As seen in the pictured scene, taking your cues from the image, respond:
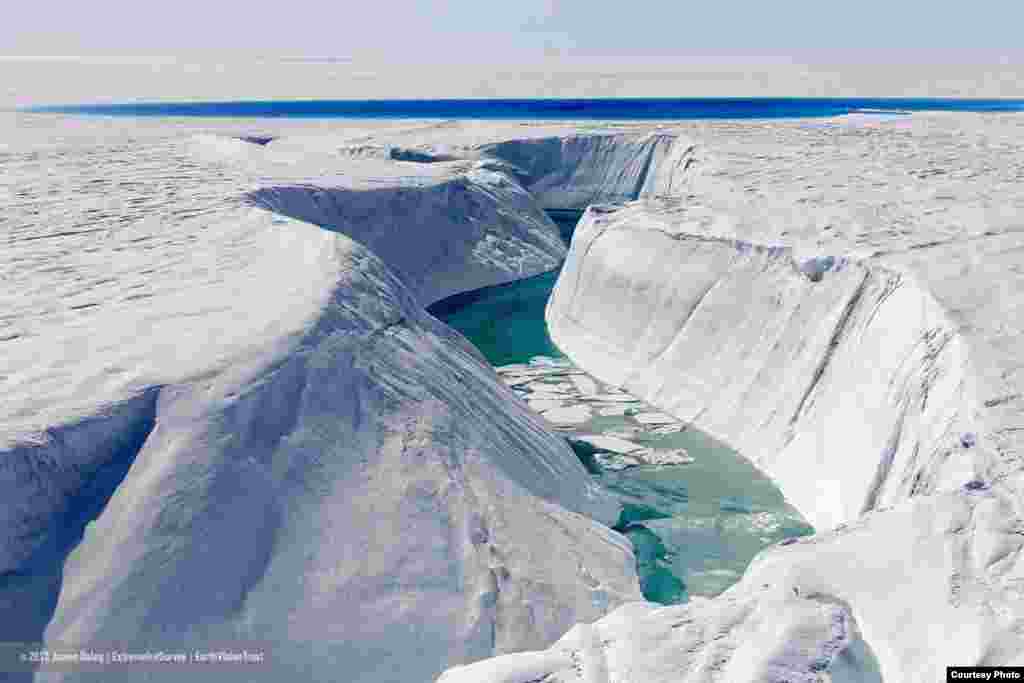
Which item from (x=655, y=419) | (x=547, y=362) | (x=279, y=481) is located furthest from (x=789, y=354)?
(x=279, y=481)

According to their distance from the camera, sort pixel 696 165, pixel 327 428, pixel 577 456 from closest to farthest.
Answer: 1. pixel 327 428
2. pixel 577 456
3. pixel 696 165

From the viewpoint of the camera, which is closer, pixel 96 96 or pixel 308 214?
pixel 308 214

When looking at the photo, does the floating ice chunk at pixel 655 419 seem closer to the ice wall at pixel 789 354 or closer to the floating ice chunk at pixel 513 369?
the ice wall at pixel 789 354

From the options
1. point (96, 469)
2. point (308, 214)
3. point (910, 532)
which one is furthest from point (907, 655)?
point (308, 214)

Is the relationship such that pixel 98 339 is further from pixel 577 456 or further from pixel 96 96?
pixel 96 96

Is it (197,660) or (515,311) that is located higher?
(197,660)

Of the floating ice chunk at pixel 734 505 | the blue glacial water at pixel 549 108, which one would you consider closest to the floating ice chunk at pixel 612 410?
the floating ice chunk at pixel 734 505
